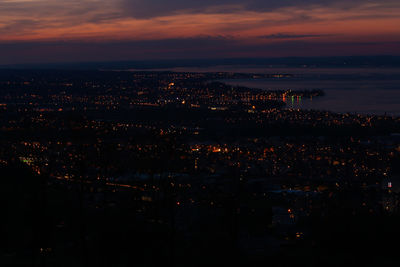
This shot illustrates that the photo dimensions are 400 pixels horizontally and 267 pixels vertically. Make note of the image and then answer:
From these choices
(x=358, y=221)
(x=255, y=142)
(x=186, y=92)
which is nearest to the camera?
(x=358, y=221)

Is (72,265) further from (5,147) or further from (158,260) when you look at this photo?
(5,147)

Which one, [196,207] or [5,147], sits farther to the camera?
[5,147]

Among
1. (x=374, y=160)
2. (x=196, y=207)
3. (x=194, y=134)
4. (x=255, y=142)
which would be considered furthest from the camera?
(x=194, y=134)

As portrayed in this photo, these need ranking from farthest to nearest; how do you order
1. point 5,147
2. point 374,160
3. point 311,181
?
point 374,160 < point 5,147 < point 311,181

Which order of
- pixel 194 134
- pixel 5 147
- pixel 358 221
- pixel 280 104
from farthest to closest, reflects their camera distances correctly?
pixel 280 104 < pixel 194 134 < pixel 5 147 < pixel 358 221

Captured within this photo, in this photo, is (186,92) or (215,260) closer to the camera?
(215,260)

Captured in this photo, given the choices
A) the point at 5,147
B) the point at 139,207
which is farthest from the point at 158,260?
the point at 5,147

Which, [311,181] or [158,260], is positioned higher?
[158,260]

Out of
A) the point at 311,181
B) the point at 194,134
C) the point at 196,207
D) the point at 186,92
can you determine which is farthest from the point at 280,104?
the point at 196,207

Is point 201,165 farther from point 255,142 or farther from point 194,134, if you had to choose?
point 194,134
